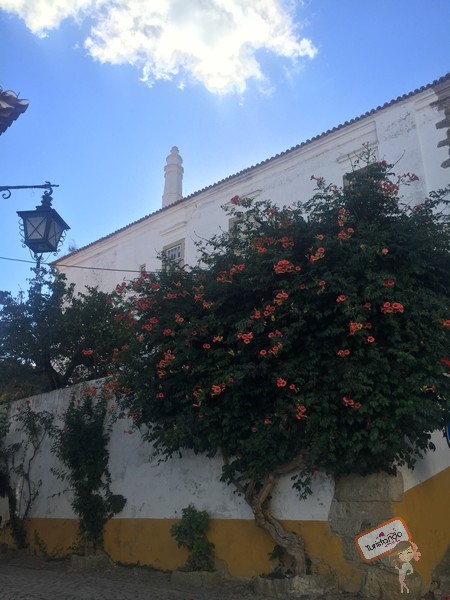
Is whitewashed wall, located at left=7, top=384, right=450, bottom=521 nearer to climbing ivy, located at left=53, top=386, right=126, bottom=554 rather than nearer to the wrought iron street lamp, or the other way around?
climbing ivy, located at left=53, top=386, right=126, bottom=554

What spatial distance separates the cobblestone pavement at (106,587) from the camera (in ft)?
19.2

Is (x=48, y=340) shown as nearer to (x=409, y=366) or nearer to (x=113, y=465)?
(x=113, y=465)

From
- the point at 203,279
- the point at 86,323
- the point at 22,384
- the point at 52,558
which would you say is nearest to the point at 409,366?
the point at 203,279

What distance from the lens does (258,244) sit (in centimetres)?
600

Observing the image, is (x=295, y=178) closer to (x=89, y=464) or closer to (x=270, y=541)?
(x=89, y=464)

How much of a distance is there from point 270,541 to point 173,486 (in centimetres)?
179

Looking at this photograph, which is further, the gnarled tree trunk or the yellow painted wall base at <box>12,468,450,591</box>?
the gnarled tree trunk

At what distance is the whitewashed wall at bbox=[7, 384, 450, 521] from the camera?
233 inches

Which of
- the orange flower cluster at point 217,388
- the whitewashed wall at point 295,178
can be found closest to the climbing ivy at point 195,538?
the orange flower cluster at point 217,388

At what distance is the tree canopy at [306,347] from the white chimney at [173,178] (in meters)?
14.4

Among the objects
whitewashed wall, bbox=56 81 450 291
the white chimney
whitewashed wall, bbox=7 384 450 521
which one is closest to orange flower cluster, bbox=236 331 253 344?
whitewashed wall, bbox=7 384 450 521

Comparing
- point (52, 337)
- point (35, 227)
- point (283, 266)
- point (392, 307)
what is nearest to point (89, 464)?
point (52, 337)

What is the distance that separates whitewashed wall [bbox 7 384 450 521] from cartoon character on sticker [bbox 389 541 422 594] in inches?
24.1

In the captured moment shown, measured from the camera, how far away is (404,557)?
16.8 feet
